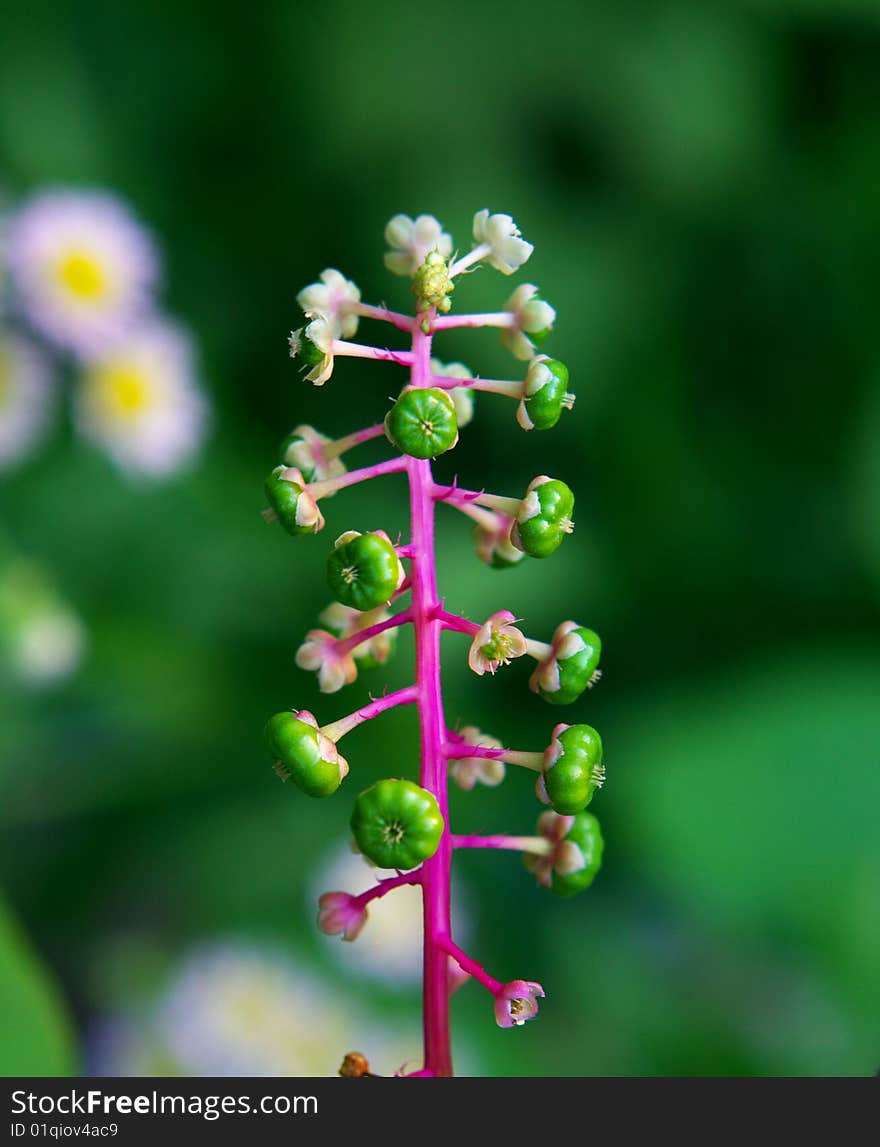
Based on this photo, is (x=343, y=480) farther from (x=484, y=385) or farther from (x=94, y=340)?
(x=94, y=340)

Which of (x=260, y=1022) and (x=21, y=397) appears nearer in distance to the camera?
(x=260, y=1022)

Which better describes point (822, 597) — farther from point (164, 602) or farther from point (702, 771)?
point (164, 602)

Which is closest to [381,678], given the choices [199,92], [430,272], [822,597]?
[822,597]

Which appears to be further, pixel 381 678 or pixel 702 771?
pixel 381 678

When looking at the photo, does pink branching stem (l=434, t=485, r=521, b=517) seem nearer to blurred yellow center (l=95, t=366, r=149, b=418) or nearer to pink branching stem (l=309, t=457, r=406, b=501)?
pink branching stem (l=309, t=457, r=406, b=501)

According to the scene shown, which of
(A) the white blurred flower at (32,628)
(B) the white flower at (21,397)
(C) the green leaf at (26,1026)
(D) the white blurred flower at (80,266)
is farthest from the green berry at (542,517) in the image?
(D) the white blurred flower at (80,266)

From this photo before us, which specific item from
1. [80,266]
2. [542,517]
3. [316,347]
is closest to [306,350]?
[316,347]

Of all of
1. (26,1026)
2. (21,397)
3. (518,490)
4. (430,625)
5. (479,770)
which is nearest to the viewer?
(430,625)

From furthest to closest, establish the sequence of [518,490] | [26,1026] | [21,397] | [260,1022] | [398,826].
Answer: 1. [518,490]
2. [21,397]
3. [260,1022]
4. [26,1026]
5. [398,826]
